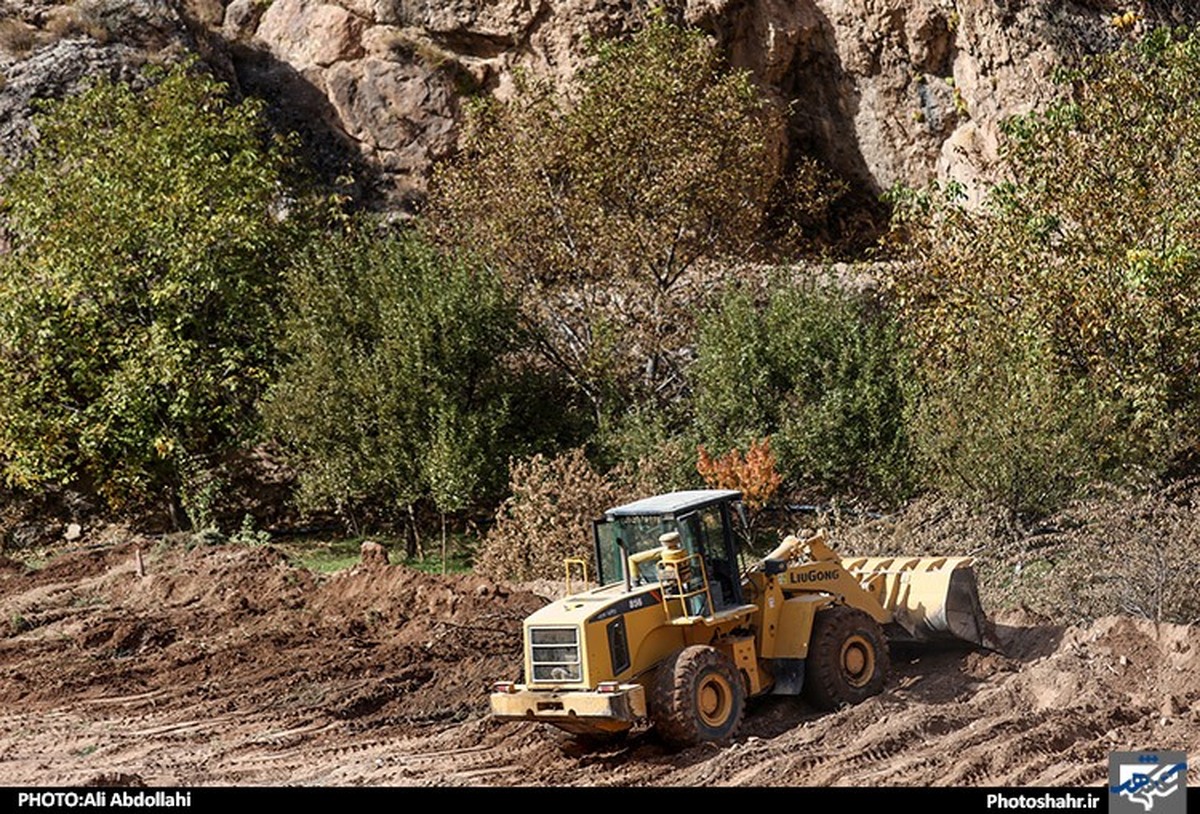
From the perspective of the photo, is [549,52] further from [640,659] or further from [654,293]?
[640,659]

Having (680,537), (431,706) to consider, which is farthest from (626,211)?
(680,537)

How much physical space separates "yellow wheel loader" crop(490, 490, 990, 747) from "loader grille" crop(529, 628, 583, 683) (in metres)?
0.01

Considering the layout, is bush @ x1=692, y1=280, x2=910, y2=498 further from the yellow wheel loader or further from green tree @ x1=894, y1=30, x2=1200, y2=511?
the yellow wheel loader

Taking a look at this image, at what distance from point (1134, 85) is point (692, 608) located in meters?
15.5

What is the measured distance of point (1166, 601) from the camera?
595 inches

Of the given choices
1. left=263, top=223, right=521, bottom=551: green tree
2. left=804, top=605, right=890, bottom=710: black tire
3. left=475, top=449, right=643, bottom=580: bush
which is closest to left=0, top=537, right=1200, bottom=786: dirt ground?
left=804, top=605, right=890, bottom=710: black tire

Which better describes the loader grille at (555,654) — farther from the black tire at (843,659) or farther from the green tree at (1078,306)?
the green tree at (1078,306)

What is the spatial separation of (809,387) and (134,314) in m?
13.4

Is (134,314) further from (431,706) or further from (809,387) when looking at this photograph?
(431,706)

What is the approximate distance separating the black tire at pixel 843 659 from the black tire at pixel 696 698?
2.97 feet

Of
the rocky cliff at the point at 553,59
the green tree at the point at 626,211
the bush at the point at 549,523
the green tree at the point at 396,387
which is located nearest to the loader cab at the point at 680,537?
the bush at the point at 549,523

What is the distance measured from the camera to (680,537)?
12.8m

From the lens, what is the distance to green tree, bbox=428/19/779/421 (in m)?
28.8
